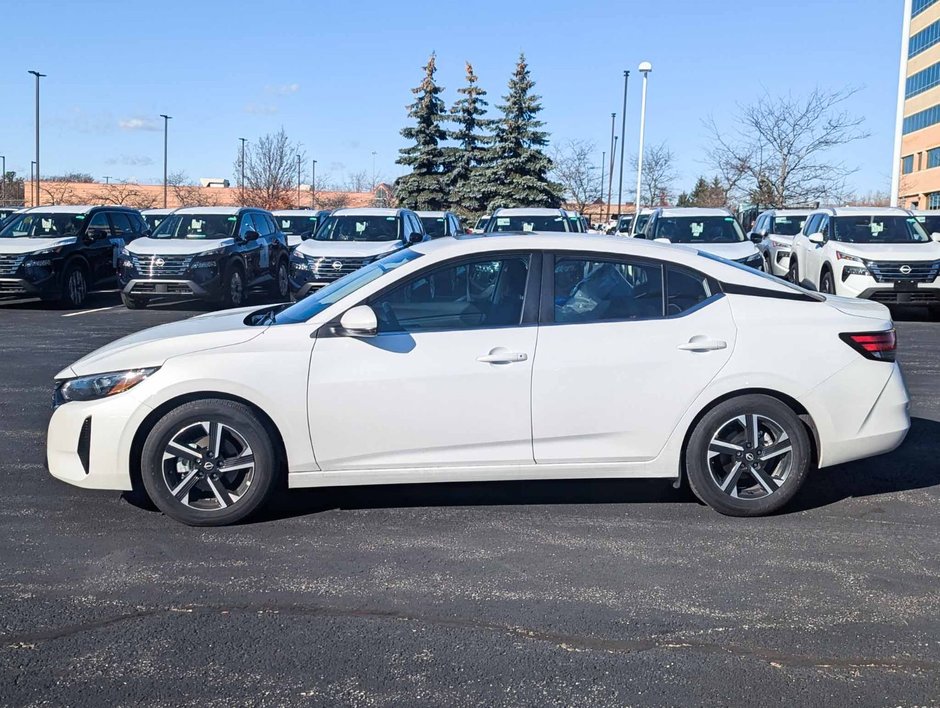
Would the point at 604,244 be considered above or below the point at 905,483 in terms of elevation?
above

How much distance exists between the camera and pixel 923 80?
2798 inches

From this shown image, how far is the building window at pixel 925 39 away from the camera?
2633 inches

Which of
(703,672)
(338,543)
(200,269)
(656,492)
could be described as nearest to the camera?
(703,672)

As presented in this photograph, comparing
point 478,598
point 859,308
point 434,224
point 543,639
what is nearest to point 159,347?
point 478,598

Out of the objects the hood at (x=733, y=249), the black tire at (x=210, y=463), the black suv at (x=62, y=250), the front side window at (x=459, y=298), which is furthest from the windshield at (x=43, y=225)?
the front side window at (x=459, y=298)

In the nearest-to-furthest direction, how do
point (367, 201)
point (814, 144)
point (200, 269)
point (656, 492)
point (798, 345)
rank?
point (798, 345) < point (656, 492) < point (200, 269) < point (814, 144) < point (367, 201)

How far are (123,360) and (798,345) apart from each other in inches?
142

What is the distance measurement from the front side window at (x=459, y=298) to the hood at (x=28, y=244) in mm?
13760

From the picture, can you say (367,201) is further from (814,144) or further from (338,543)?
(338,543)

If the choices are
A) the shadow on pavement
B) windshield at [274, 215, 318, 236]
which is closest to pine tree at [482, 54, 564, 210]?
windshield at [274, 215, 318, 236]

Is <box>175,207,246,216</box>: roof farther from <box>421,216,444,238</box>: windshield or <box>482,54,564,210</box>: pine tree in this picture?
<box>482,54,564,210</box>: pine tree

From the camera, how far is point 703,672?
3736 mm

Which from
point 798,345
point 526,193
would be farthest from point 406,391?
point 526,193

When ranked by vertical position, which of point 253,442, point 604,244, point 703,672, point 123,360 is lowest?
point 703,672
